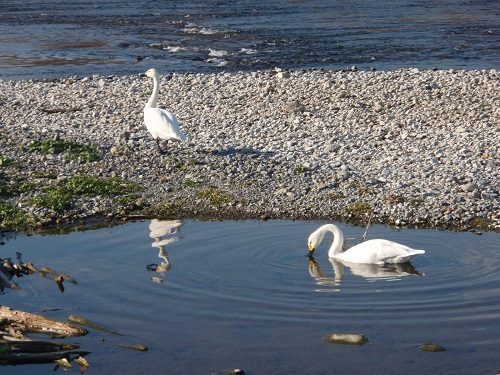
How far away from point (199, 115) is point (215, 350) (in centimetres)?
1233

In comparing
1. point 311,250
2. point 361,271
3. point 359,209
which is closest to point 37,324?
point 311,250

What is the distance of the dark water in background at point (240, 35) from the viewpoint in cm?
3400

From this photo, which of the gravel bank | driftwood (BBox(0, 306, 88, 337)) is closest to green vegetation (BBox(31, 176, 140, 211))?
the gravel bank

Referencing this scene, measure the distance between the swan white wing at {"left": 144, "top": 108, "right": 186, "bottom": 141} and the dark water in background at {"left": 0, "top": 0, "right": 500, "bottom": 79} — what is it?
14068 mm

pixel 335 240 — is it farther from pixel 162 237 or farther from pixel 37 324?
pixel 37 324

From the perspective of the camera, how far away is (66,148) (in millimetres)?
18438

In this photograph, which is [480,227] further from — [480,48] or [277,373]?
[480,48]

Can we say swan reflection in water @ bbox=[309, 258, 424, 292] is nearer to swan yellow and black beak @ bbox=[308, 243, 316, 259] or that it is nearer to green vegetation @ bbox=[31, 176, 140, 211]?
A: swan yellow and black beak @ bbox=[308, 243, 316, 259]

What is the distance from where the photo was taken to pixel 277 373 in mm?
9383

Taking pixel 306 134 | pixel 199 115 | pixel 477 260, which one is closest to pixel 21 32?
pixel 199 115

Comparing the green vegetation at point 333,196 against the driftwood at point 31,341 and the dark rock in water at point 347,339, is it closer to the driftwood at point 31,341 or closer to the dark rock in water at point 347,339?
the dark rock in water at point 347,339

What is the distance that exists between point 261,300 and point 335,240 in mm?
2446

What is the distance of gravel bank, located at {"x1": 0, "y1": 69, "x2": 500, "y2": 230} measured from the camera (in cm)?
1526

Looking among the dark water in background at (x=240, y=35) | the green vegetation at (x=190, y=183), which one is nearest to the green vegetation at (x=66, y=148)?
the green vegetation at (x=190, y=183)
